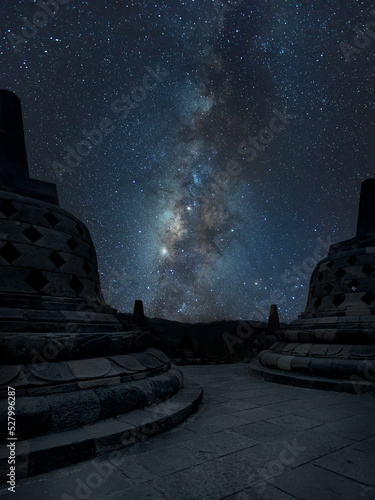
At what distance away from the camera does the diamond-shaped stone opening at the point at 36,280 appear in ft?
14.4

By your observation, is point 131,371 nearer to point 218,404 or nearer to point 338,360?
point 218,404

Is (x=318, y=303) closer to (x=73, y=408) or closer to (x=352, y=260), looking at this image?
(x=352, y=260)

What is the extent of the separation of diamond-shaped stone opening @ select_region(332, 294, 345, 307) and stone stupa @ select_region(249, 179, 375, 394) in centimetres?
2

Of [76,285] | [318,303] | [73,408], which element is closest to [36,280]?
[76,285]

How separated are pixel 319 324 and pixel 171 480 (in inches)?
229

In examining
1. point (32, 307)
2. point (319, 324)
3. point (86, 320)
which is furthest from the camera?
point (319, 324)

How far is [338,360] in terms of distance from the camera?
5.66 meters

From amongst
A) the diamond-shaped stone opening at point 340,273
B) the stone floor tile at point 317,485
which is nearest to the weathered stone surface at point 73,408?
the stone floor tile at point 317,485

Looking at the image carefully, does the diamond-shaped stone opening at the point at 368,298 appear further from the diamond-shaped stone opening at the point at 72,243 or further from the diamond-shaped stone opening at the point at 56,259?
the diamond-shaped stone opening at the point at 56,259

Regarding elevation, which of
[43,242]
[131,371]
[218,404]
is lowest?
[218,404]

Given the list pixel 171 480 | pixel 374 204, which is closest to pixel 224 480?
pixel 171 480

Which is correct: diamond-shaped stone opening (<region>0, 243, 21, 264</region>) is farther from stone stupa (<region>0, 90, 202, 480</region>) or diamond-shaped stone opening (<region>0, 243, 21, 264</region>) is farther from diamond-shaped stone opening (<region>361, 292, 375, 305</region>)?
diamond-shaped stone opening (<region>361, 292, 375, 305</region>)

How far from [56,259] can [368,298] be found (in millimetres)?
7197

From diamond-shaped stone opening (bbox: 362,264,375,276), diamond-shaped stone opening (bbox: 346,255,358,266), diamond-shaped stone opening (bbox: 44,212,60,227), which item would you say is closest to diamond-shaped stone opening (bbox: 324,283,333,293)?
diamond-shaped stone opening (bbox: 346,255,358,266)
